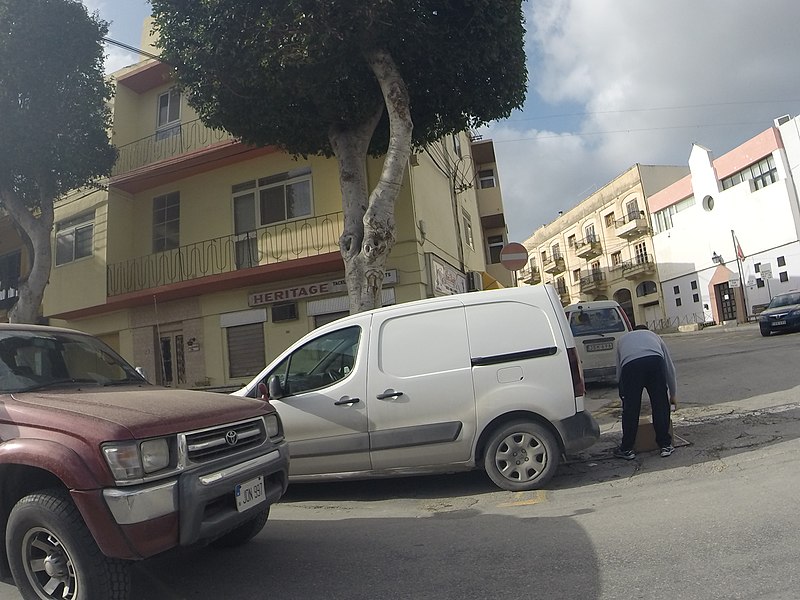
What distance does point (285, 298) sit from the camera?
13641 mm

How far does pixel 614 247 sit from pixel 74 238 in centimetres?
4247

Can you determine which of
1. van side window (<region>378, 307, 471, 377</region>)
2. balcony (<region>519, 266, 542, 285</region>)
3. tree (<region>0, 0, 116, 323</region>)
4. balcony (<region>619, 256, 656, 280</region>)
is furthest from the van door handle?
balcony (<region>519, 266, 542, 285</region>)

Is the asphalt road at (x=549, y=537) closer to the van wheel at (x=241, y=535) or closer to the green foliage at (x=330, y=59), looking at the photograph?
the van wheel at (x=241, y=535)

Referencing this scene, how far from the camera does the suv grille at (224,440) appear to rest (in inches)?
130

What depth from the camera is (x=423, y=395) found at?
18.2 ft

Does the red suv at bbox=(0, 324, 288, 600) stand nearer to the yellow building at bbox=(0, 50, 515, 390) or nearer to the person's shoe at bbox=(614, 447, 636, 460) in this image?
the person's shoe at bbox=(614, 447, 636, 460)

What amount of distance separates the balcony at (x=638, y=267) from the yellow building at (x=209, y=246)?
3057 centimetres

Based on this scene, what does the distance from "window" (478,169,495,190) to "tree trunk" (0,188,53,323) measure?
15.6 meters

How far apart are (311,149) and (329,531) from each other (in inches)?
336

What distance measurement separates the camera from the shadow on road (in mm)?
3336

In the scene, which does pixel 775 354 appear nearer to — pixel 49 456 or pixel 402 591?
pixel 402 591

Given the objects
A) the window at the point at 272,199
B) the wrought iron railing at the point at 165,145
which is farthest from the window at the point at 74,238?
the window at the point at 272,199

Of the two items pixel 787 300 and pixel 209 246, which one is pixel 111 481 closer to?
pixel 209 246

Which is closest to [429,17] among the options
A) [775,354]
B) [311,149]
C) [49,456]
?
[311,149]
